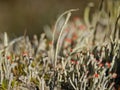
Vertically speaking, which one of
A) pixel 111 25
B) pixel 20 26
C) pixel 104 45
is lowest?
pixel 104 45

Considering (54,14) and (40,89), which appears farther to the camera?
(54,14)

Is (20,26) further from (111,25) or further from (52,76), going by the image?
(52,76)

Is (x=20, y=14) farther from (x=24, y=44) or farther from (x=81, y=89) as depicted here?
(x=81, y=89)

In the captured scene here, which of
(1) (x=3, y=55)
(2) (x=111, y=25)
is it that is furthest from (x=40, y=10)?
(1) (x=3, y=55)

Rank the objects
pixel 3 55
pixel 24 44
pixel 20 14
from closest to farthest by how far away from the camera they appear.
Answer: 1. pixel 3 55
2. pixel 24 44
3. pixel 20 14

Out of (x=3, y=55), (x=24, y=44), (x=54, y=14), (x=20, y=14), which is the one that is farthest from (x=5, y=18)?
(x=3, y=55)

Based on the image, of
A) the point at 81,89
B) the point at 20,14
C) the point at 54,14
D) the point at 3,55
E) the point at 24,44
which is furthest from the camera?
the point at 20,14

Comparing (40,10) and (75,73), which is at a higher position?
(40,10)
